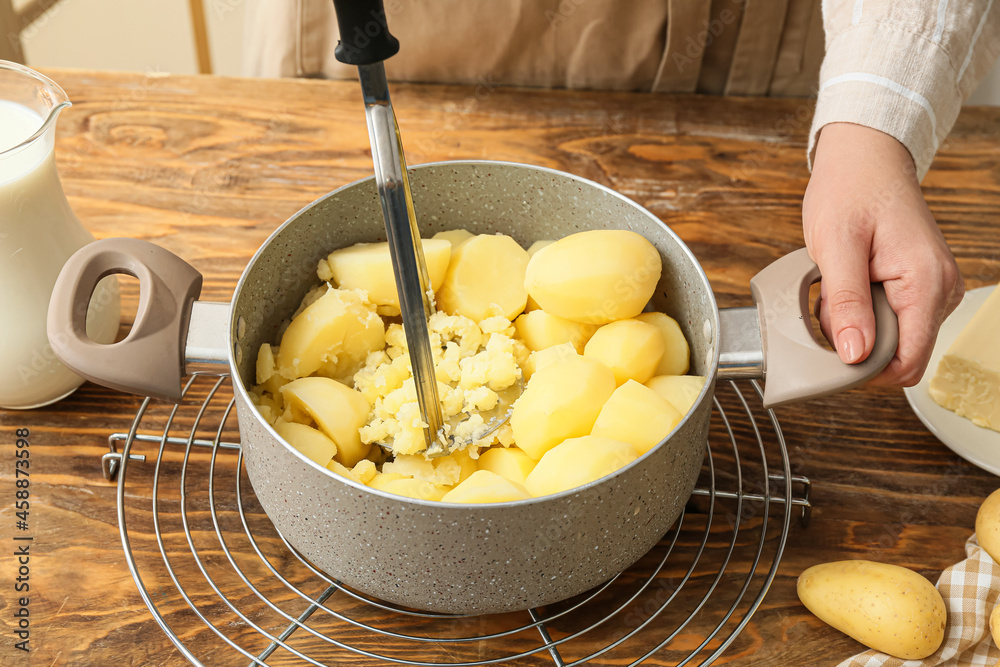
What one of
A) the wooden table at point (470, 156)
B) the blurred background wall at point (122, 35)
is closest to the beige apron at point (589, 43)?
the wooden table at point (470, 156)

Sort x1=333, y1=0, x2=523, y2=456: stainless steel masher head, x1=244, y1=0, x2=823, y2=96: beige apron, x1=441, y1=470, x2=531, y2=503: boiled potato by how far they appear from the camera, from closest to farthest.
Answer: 1. x1=333, y1=0, x2=523, y2=456: stainless steel masher head
2. x1=441, y1=470, x2=531, y2=503: boiled potato
3. x1=244, y1=0, x2=823, y2=96: beige apron

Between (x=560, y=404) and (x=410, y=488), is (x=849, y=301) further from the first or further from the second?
(x=410, y=488)

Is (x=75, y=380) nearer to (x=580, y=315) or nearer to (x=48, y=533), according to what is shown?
(x=48, y=533)

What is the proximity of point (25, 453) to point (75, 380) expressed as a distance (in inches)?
3.4

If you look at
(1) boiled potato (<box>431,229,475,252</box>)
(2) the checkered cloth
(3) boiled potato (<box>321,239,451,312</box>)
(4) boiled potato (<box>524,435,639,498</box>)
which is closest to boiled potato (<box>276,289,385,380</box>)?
(3) boiled potato (<box>321,239,451,312</box>)

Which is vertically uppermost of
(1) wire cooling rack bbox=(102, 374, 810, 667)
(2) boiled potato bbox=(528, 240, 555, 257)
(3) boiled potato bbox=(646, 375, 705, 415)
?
(2) boiled potato bbox=(528, 240, 555, 257)

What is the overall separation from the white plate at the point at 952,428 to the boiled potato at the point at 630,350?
12.8 inches

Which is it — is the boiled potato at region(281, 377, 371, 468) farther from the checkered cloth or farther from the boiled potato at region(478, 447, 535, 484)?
the checkered cloth

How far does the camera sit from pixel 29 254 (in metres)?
0.75

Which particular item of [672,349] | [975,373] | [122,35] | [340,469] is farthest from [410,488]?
[122,35]

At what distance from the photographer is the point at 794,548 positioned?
2.38 feet

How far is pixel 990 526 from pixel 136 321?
752 millimetres

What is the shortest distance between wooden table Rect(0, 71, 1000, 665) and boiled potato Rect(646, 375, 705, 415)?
0.20 metres

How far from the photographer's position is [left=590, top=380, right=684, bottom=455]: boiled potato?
605 mm
